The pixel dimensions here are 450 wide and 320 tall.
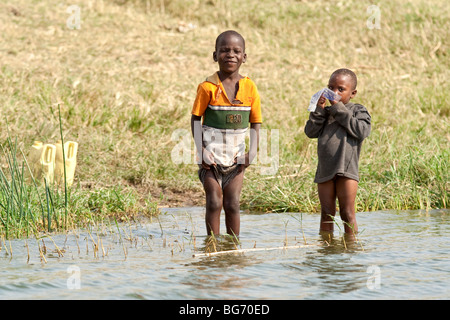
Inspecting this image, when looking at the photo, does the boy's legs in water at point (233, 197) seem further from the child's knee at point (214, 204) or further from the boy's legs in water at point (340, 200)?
the boy's legs in water at point (340, 200)

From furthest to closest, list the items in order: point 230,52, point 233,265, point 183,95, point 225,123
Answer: point 183,95 < point 225,123 < point 230,52 < point 233,265

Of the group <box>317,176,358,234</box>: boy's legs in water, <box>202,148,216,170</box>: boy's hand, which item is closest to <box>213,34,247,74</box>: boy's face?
<box>202,148,216,170</box>: boy's hand

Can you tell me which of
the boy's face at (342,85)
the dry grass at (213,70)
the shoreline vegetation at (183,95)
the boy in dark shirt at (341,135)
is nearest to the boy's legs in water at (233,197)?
the boy in dark shirt at (341,135)

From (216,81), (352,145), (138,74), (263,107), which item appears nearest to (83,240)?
(216,81)

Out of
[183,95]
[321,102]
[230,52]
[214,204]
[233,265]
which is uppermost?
[183,95]

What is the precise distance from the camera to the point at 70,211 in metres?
5.91

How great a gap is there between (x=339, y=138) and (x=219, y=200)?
0.98 metres

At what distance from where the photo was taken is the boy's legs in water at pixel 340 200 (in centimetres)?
529

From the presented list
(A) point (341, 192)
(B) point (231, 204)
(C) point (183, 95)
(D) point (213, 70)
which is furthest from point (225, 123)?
(D) point (213, 70)

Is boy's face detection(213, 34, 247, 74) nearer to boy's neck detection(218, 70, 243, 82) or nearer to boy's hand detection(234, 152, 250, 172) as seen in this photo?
boy's neck detection(218, 70, 243, 82)

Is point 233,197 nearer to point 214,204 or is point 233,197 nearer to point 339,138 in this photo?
point 214,204

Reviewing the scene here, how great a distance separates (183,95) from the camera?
9664 millimetres

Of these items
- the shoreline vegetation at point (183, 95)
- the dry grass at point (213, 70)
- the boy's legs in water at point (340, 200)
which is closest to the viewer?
the boy's legs in water at point (340, 200)
